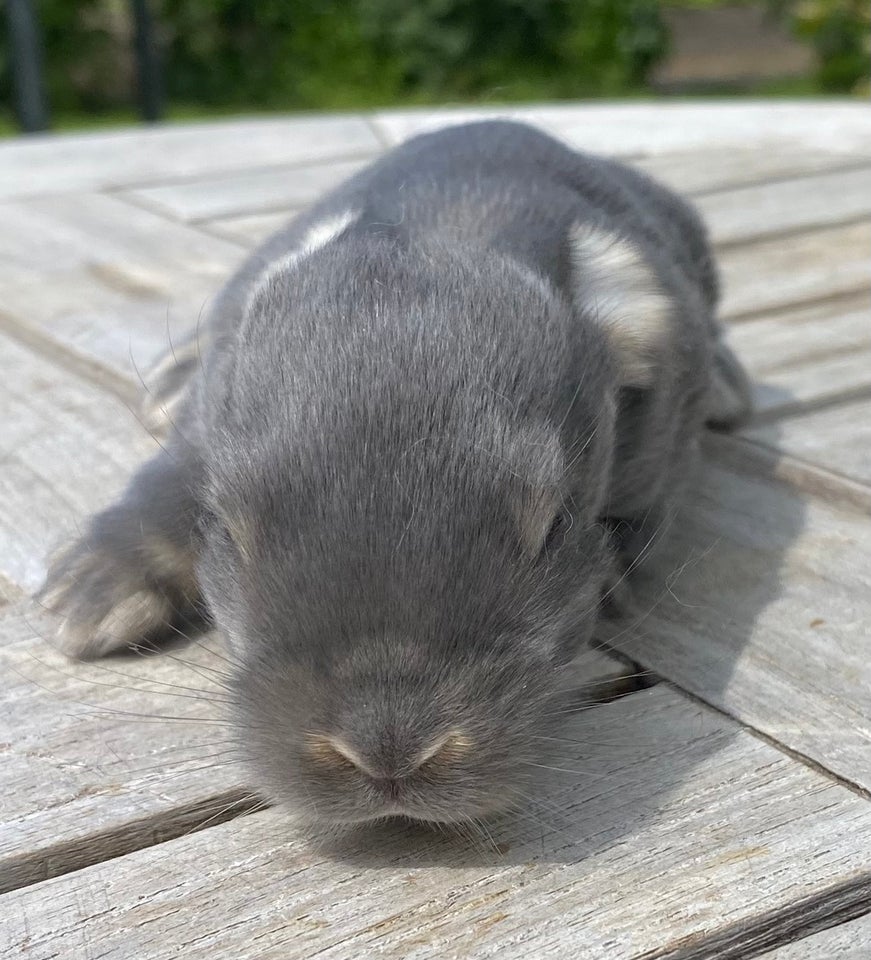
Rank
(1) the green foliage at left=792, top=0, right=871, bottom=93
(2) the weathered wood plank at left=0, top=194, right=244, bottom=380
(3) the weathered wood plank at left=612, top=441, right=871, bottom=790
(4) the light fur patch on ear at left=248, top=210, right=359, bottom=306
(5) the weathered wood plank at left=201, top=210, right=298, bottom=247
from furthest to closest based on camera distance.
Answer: (1) the green foliage at left=792, top=0, right=871, bottom=93
(5) the weathered wood plank at left=201, top=210, right=298, bottom=247
(2) the weathered wood plank at left=0, top=194, right=244, bottom=380
(4) the light fur patch on ear at left=248, top=210, right=359, bottom=306
(3) the weathered wood plank at left=612, top=441, right=871, bottom=790

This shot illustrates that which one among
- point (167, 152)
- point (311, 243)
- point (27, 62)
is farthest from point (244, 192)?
point (311, 243)

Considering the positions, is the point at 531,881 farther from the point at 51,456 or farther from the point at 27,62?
the point at 27,62

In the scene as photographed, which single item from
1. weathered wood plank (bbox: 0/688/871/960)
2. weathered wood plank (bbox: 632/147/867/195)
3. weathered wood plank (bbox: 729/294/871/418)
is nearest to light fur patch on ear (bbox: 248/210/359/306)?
weathered wood plank (bbox: 0/688/871/960)

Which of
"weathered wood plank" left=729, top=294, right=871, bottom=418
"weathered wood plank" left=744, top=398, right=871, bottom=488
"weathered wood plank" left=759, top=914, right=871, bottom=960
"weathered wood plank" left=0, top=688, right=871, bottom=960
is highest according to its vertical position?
"weathered wood plank" left=759, top=914, right=871, bottom=960

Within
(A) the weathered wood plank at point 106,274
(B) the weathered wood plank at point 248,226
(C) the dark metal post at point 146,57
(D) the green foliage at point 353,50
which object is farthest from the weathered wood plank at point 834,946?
(D) the green foliage at point 353,50

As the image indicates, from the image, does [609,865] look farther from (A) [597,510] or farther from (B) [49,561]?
(B) [49,561]

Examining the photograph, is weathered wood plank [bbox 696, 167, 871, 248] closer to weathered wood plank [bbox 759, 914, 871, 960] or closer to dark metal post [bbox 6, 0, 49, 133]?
weathered wood plank [bbox 759, 914, 871, 960]

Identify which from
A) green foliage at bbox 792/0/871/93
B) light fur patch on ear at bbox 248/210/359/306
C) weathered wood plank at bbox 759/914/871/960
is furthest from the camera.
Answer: green foliage at bbox 792/0/871/93
